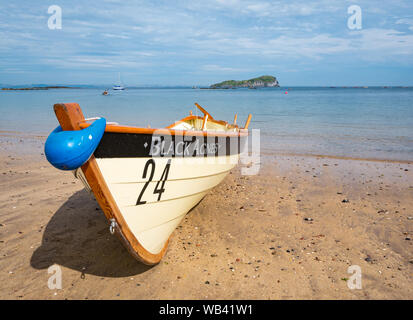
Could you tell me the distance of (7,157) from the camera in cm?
1072

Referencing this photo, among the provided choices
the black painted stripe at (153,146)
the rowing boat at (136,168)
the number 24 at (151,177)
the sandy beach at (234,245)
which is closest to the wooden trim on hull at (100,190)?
the rowing boat at (136,168)

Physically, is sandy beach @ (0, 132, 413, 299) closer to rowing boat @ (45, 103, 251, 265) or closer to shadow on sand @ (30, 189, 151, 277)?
shadow on sand @ (30, 189, 151, 277)

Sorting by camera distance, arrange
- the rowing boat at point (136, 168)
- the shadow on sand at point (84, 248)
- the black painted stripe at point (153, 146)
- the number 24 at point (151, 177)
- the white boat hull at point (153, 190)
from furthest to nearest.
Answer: the shadow on sand at point (84, 248) → the number 24 at point (151, 177) → the white boat hull at point (153, 190) → the black painted stripe at point (153, 146) → the rowing boat at point (136, 168)

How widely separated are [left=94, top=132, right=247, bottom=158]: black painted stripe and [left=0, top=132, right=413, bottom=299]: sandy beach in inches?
66.0

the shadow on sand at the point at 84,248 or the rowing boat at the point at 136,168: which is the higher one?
the rowing boat at the point at 136,168

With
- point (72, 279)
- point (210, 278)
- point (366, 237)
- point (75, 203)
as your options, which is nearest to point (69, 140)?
point (72, 279)

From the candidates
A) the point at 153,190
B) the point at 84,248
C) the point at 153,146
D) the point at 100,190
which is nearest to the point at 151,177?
the point at 153,190

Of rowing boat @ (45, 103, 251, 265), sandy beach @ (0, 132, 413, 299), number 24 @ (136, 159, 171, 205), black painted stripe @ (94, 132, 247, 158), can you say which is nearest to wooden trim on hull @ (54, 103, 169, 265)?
rowing boat @ (45, 103, 251, 265)

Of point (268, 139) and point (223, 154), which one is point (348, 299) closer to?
point (223, 154)

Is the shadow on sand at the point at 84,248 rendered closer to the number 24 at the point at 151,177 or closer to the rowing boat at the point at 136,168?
the rowing boat at the point at 136,168

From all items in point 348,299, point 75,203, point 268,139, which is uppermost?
point 268,139

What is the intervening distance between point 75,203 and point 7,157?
6357mm

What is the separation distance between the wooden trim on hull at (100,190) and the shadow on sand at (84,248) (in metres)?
0.67

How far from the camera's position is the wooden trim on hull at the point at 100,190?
2.77 metres
